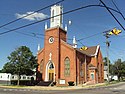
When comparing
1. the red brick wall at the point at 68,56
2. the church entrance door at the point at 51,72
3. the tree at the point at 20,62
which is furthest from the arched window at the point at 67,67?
the tree at the point at 20,62

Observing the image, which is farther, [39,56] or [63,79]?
[39,56]

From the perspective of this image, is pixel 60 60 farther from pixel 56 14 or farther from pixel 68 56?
pixel 56 14

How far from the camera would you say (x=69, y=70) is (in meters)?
51.2

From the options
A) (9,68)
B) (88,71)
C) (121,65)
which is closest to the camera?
(9,68)

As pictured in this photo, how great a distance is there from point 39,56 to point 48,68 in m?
5.11

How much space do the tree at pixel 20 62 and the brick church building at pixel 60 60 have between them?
5.18 meters

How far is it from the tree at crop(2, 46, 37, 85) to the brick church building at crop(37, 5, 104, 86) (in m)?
5.18

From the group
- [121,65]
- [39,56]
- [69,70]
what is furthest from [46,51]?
[121,65]

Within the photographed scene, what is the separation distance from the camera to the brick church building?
5075cm

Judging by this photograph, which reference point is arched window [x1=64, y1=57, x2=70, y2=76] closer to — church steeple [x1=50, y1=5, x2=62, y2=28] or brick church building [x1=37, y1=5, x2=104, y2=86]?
brick church building [x1=37, y1=5, x2=104, y2=86]

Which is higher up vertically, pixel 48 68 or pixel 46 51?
pixel 46 51

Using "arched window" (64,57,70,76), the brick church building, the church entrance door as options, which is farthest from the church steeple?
the church entrance door

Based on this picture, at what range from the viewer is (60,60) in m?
52.2

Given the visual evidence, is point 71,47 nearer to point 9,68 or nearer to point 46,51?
point 46,51
